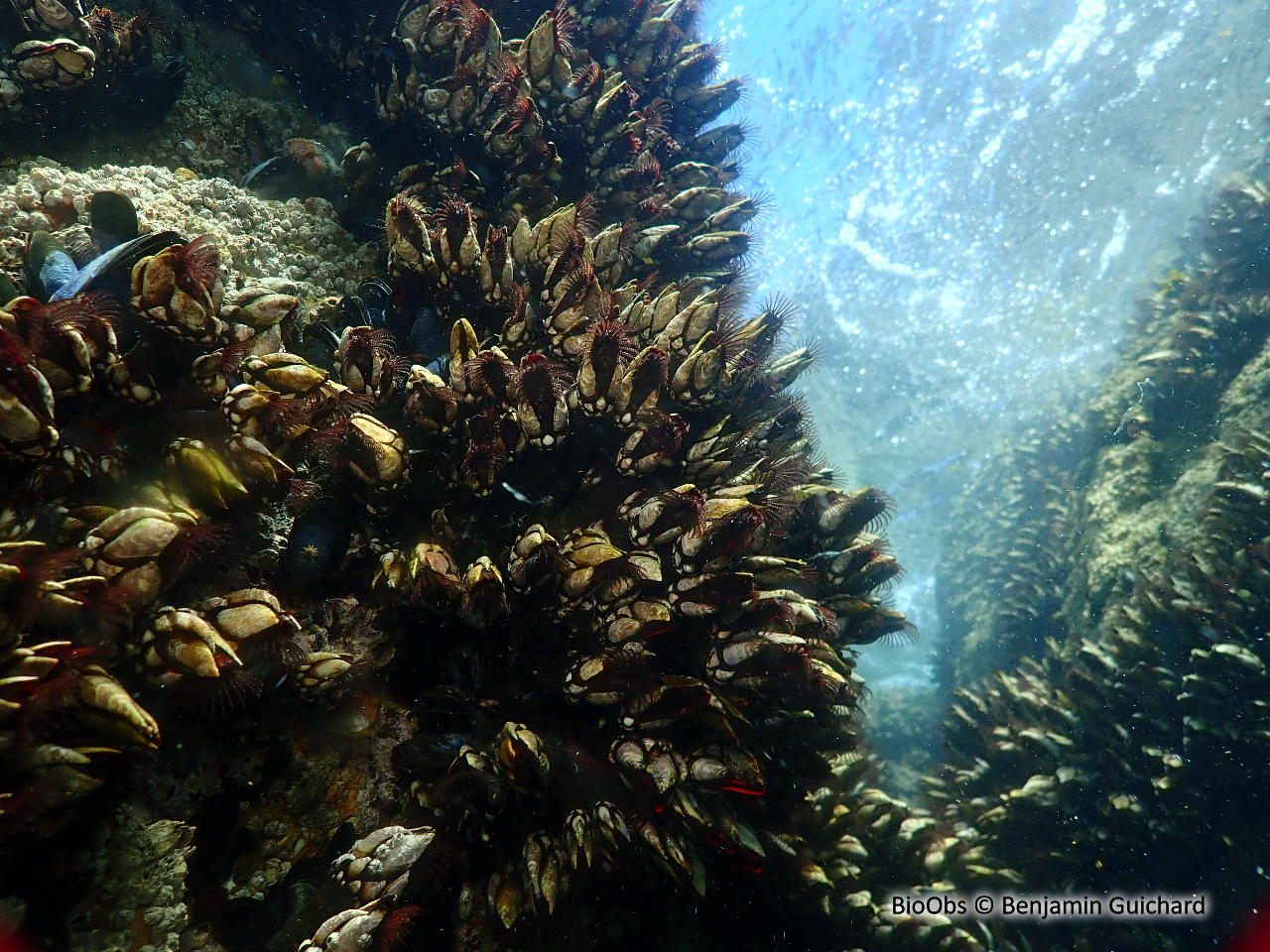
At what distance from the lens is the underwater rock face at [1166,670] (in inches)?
182

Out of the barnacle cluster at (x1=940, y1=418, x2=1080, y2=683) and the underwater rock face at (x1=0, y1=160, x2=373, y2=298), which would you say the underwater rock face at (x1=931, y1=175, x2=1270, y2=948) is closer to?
the barnacle cluster at (x1=940, y1=418, x2=1080, y2=683)

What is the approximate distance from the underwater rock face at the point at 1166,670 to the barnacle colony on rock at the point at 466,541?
3580mm

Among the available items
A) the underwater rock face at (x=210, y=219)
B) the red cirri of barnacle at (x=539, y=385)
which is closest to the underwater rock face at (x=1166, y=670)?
the red cirri of barnacle at (x=539, y=385)

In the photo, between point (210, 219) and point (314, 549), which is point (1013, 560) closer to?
point (314, 549)

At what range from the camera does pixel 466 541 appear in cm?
267

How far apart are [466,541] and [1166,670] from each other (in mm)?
7021

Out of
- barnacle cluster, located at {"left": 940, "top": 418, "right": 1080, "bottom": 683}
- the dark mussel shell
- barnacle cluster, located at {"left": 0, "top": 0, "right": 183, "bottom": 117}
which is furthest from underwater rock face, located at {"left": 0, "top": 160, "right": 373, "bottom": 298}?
barnacle cluster, located at {"left": 940, "top": 418, "right": 1080, "bottom": 683}

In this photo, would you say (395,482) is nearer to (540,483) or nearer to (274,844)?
(540,483)

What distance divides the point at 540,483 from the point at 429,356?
112 cm

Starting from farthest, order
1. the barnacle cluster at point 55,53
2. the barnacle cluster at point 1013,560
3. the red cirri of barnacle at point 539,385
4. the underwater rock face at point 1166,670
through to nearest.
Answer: the barnacle cluster at point 1013,560 < the underwater rock face at point 1166,670 < the barnacle cluster at point 55,53 < the red cirri of barnacle at point 539,385

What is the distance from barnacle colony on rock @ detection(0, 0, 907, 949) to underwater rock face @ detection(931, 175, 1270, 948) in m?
3.58

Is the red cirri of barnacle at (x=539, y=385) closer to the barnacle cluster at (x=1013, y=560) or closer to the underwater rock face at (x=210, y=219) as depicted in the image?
the underwater rock face at (x=210, y=219)

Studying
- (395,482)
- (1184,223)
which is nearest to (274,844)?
(395,482)

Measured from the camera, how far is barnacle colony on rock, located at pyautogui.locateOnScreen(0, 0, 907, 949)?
1711 millimetres
